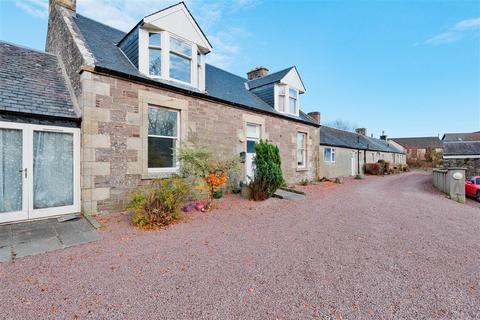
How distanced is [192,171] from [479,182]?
49.8 feet

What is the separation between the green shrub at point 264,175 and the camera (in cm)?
872

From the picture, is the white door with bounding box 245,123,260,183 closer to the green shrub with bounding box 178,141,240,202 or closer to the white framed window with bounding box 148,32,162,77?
the green shrub with bounding box 178,141,240,202

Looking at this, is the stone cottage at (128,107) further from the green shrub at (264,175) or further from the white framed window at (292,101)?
the white framed window at (292,101)

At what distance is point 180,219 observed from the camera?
6.17m

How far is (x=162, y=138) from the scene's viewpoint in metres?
7.66

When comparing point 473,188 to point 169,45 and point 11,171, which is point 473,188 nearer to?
point 169,45

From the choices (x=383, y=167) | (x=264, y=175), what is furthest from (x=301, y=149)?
(x=383, y=167)

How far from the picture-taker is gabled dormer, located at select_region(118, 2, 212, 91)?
7562 millimetres

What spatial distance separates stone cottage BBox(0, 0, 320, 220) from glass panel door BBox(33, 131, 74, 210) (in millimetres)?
36

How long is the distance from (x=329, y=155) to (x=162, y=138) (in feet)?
51.8

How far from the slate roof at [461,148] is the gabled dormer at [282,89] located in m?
17.0

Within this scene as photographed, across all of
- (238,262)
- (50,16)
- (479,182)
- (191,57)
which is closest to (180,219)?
(238,262)

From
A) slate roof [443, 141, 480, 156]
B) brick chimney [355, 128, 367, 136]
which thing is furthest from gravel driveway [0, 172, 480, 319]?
brick chimney [355, 128, 367, 136]

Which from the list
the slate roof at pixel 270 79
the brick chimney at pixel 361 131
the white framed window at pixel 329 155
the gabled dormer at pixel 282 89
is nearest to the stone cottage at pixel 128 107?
the gabled dormer at pixel 282 89
